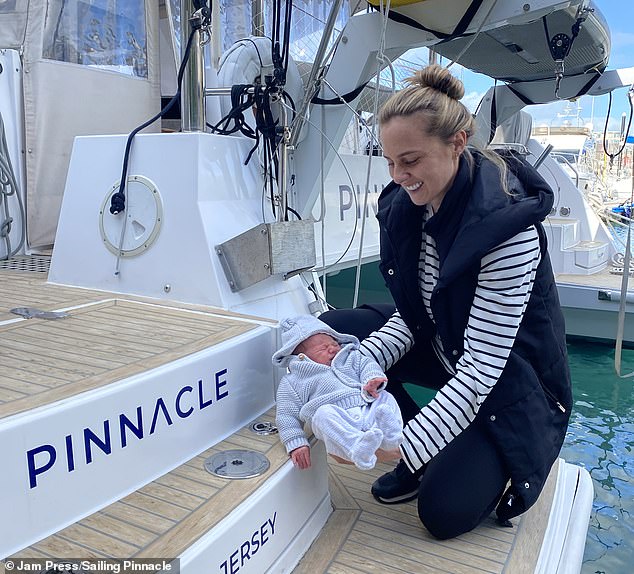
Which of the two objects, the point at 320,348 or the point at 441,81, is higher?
the point at 441,81

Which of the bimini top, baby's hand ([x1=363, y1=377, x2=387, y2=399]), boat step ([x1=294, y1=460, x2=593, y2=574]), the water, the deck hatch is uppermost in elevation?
the bimini top

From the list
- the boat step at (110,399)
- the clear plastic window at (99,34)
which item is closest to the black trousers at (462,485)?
the boat step at (110,399)

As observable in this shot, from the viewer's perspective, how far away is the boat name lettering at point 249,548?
1.36 meters

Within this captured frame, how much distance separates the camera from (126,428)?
154 cm

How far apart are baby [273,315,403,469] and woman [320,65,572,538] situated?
10 cm

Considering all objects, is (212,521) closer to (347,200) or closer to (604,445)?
(604,445)

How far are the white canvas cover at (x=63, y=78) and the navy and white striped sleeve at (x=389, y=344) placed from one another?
2556 millimetres

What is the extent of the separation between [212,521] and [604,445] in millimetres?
3360

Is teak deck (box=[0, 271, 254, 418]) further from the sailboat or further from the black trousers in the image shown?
the black trousers

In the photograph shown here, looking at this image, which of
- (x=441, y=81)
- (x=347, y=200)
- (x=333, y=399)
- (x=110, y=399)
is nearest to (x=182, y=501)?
(x=110, y=399)

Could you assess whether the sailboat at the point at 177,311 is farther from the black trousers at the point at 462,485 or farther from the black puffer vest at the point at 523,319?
the black puffer vest at the point at 523,319

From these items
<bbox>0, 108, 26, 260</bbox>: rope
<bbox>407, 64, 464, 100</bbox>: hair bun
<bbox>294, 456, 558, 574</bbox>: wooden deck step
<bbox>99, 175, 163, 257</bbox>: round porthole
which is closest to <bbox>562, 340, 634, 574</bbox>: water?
<bbox>294, 456, 558, 574</bbox>: wooden deck step

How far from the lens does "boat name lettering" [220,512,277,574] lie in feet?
4.45

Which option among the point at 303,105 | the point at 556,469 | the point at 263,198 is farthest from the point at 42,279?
the point at 556,469
